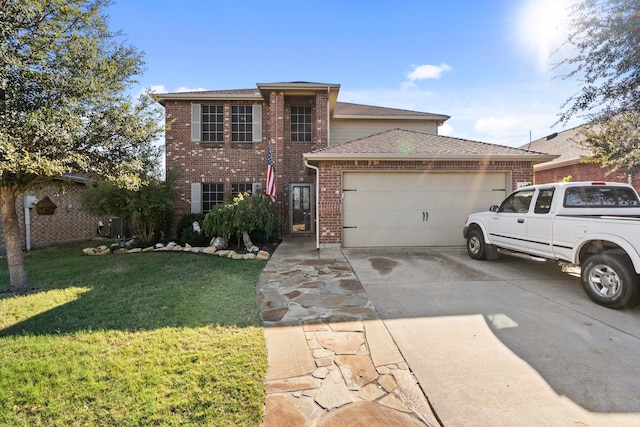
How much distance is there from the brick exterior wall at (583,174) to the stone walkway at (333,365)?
43.6 feet

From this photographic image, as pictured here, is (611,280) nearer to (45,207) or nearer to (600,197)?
(600,197)

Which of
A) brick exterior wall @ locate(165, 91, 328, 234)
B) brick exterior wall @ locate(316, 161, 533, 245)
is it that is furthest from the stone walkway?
brick exterior wall @ locate(165, 91, 328, 234)

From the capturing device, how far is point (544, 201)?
5551 mm

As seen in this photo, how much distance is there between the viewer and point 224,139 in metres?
12.2

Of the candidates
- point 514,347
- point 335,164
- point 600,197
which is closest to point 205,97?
point 335,164

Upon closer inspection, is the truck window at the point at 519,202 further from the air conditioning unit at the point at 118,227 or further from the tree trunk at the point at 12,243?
the air conditioning unit at the point at 118,227

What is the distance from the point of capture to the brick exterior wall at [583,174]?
39.3 ft

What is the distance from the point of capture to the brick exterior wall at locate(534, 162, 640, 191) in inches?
471

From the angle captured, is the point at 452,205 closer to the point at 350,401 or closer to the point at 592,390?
the point at 592,390

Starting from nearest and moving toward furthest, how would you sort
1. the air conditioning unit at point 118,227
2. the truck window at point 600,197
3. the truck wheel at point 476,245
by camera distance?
the truck window at point 600,197, the truck wheel at point 476,245, the air conditioning unit at point 118,227

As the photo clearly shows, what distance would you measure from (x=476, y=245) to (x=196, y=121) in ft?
36.2

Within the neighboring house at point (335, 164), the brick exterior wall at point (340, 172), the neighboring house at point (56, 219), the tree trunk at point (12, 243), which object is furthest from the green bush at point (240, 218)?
the neighboring house at point (56, 219)

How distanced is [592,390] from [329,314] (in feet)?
8.55

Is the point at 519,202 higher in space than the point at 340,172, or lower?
lower
